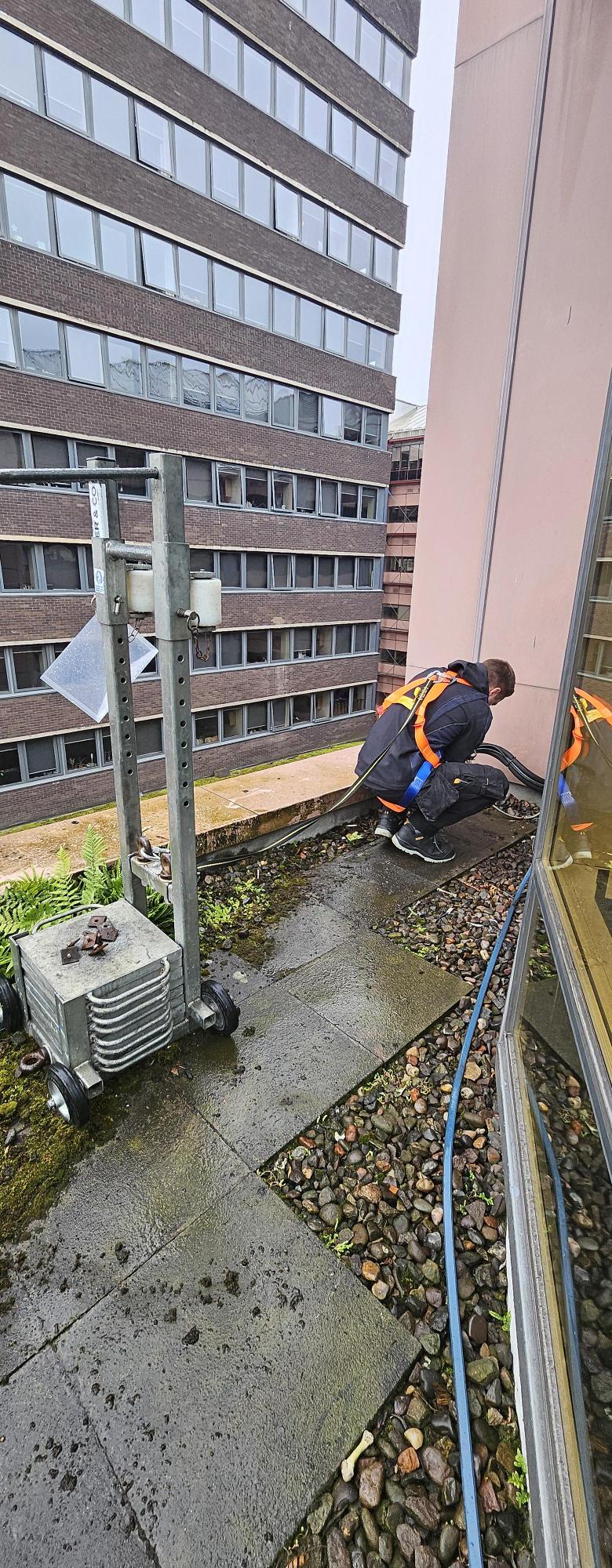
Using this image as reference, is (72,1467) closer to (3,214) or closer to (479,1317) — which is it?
(479,1317)

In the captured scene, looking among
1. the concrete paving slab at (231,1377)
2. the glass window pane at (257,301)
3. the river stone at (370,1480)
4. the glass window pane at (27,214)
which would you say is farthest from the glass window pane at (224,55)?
the river stone at (370,1480)

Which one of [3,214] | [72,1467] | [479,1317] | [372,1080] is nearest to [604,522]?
[372,1080]

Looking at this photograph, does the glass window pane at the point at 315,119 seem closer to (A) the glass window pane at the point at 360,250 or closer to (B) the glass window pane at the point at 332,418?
(A) the glass window pane at the point at 360,250

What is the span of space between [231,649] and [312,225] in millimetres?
13626

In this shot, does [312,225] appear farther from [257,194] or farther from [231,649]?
[231,649]

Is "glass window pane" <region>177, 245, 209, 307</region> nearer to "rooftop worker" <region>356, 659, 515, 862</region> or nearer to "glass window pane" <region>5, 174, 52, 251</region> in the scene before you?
"glass window pane" <region>5, 174, 52, 251</region>

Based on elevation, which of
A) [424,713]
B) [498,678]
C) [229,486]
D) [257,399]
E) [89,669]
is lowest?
[424,713]

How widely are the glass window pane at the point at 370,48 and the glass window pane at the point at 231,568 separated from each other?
53.4 ft

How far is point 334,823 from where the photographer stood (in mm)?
5633

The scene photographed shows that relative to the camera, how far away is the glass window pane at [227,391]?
18.8 m

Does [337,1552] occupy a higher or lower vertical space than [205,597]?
lower

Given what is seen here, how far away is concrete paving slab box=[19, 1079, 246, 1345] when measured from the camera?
2035 millimetres

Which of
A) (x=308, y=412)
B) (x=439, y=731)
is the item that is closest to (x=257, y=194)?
(x=308, y=412)

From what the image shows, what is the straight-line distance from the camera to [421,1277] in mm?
2104
